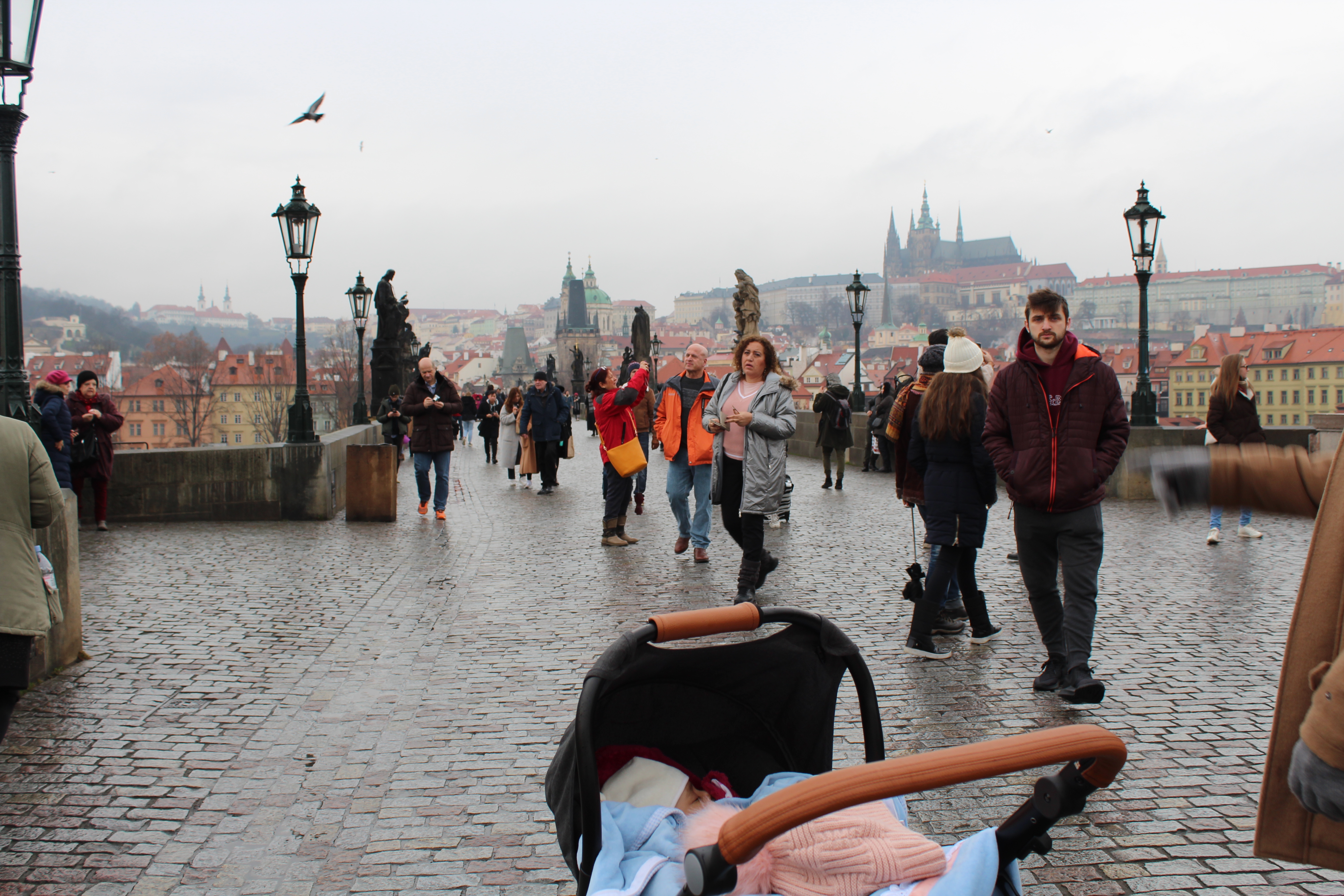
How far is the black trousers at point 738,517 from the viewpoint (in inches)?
264

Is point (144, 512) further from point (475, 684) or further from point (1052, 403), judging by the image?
point (1052, 403)

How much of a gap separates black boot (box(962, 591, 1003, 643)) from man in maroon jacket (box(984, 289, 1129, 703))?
86 centimetres

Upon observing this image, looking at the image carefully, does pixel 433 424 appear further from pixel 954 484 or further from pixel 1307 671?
pixel 1307 671

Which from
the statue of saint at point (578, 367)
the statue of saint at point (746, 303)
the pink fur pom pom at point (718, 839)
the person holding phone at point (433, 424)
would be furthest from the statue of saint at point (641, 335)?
the pink fur pom pom at point (718, 839)

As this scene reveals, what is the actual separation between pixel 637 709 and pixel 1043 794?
3.40 feet

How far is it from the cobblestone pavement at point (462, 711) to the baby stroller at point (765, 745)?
764 millimetres

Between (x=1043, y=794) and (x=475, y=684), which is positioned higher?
(x=1043, y=794)

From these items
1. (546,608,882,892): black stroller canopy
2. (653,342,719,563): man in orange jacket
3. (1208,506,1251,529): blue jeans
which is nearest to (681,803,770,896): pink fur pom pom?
(546,608,882,892): black stroller canopy

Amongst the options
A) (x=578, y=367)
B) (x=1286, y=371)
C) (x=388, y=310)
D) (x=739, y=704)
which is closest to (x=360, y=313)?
(x=388, y=310)

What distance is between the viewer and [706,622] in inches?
91.7

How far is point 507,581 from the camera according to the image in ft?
25.2

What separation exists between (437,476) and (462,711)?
279 inches

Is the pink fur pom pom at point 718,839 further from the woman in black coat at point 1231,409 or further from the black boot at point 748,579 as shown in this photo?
the woman in black coat at point 1231,409

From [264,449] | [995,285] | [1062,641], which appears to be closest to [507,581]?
[1062,641]
